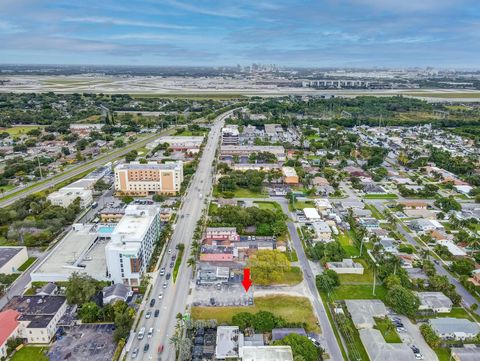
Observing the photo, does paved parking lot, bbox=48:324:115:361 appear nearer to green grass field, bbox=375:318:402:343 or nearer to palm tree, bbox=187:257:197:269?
palm tree, bbox=187:257:197:269

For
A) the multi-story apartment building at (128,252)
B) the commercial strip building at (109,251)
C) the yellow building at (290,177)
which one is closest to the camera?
the multi-story apartment building at (128,252)

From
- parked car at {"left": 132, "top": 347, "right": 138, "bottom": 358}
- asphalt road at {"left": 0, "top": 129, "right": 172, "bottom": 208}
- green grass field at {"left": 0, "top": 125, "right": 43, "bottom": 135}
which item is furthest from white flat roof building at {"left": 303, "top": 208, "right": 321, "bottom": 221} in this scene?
green grass field at {"left": 0, "top": 125, "right": 43, "bottom": 135}

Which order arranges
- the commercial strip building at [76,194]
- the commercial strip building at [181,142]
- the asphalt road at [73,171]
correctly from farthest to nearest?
the commercial strip building at [181,142]
the asphalt road at [73,171]
the commercial strip building at [76,194]

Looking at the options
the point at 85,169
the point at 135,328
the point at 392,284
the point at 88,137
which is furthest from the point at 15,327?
the point at 88,137

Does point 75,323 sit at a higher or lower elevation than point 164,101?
lower

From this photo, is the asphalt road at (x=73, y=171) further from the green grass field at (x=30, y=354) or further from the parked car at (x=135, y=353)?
the parked car at (x=135, y=353)

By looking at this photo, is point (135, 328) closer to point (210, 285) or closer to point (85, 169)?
point (210, 285)

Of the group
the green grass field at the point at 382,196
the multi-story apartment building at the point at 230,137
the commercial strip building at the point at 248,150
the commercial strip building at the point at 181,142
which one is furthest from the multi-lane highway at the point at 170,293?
the multi-story apartment building at the point at 230,137
